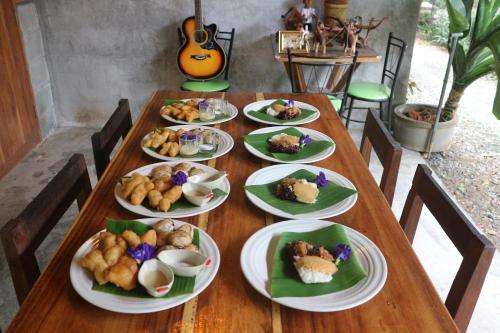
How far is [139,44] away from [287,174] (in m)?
2.90

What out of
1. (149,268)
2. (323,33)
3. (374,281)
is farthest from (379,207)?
(323,33)

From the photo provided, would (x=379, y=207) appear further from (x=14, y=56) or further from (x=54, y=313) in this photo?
(x=14, y=56)

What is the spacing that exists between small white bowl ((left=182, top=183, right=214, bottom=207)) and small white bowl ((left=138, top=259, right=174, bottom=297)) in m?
0.30

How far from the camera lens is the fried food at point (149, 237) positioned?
1.01 metres

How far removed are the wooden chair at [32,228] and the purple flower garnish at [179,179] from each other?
34 cm

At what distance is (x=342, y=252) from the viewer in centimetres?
102

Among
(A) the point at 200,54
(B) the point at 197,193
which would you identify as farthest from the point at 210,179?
(A) the point at 200,54

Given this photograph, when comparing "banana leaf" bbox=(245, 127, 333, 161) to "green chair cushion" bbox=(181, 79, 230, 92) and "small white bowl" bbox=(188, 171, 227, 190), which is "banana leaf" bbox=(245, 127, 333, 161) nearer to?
"small white bowl" bbox=(188, 171, 227, 190)

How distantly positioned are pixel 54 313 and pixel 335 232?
69 centimetres

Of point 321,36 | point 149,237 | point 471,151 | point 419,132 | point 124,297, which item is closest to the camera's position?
point 124,297

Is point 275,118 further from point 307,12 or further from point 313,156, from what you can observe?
point 307,12

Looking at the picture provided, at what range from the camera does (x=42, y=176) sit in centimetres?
324

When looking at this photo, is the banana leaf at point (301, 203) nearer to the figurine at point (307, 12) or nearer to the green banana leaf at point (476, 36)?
the green banana leaf at point (476, 36)

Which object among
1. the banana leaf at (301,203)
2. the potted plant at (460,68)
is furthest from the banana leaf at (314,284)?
the potted plant at (460,68)
